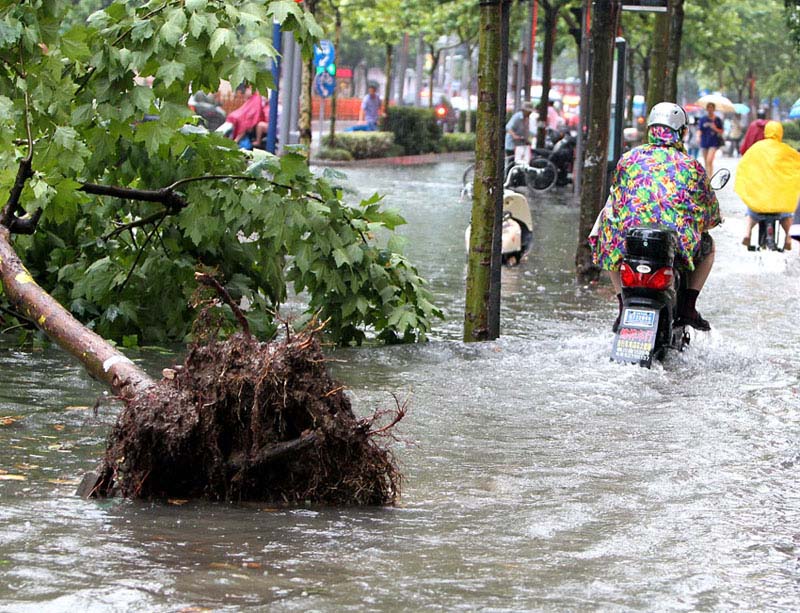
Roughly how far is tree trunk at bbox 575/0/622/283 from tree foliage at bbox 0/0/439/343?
188 inches

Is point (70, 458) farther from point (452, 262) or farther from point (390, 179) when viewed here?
point (390, 179)

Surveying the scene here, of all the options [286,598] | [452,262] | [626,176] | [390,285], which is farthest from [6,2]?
[452,262]

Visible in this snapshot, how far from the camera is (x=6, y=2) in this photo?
823 centimetres

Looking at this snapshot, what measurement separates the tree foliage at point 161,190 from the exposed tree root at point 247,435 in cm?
218

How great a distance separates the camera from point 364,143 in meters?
41.0

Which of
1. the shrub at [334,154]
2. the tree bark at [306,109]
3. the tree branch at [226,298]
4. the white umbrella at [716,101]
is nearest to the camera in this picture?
the tree branch at [226,298]

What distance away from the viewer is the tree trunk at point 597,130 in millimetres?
14820

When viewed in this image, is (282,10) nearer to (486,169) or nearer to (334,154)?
(486,169)

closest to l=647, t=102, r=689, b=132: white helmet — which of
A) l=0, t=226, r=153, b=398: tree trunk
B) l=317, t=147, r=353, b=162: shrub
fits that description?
l=0, t=226, r=153, b=398: tree trunk

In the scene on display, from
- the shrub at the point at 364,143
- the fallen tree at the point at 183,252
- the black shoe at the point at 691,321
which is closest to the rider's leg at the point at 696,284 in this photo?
the black shoe at the point at 691,321

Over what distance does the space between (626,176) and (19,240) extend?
12.9 feet

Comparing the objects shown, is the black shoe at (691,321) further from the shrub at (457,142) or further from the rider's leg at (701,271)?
the shrub at (457,142)

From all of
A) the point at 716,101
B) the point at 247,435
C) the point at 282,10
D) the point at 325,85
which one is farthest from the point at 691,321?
the point at 716,101

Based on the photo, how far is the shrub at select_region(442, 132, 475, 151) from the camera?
161 ft
